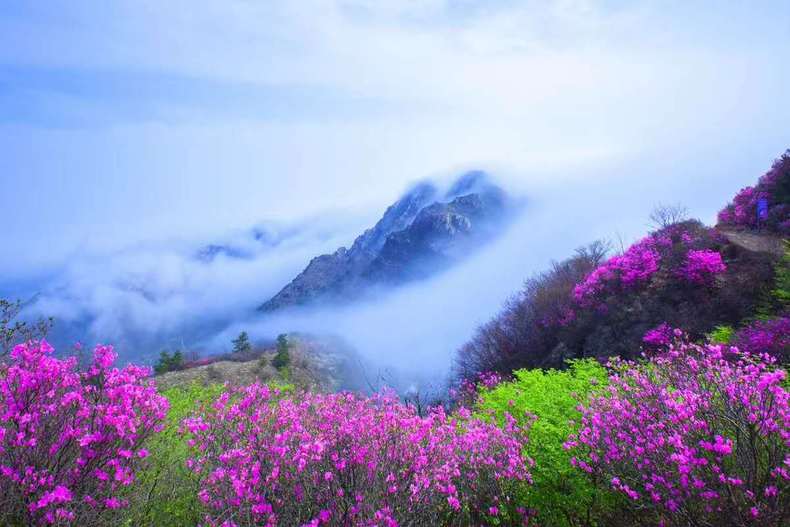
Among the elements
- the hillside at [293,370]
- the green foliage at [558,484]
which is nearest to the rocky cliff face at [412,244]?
the hillside at [293,370]

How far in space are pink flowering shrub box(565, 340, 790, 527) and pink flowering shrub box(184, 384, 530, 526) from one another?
122cm

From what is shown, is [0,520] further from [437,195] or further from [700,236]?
[437,195]

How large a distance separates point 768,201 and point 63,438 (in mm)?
26374

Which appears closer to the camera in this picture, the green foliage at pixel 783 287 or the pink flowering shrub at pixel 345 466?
the pink flowering shrub at pixel 345 466

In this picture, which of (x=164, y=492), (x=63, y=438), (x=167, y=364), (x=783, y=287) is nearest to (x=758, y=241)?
(x=783, y=287)

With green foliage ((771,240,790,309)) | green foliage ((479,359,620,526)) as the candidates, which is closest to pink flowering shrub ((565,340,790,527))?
green foliage ((479,359,620,526))

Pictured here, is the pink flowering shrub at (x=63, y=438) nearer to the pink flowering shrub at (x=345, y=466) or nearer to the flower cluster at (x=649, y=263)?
the pink flowering shrub at (x=345, y=466)

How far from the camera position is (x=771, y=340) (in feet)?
32.1

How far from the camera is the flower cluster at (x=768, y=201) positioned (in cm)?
1888

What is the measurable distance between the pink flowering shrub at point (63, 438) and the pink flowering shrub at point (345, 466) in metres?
0.88

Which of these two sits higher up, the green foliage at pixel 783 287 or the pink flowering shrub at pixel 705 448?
the green foliage at pixel 783 287

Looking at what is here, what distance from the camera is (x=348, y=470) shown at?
14.4 feet

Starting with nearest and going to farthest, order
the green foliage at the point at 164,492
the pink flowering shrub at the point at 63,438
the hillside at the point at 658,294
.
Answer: the pink flowering shrub at the point at 63,438 < the green foliage at the point at 164,492 < the hillside at the point at 658,294

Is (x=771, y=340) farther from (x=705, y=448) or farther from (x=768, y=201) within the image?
(x=768, y=201)
